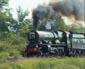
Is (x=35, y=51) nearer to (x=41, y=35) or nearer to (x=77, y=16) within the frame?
(x=41, y=35)

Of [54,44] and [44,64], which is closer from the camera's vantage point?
[44,64]

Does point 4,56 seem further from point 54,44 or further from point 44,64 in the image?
point 54,44

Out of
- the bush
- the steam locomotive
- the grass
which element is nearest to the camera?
the grass

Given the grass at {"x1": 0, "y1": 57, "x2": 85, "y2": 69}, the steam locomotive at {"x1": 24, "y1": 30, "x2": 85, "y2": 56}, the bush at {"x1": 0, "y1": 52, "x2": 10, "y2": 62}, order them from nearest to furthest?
1. the grass at {"x1": 0, "y1": 57, "x2": 85, "y2": 69}
2. the bush at {"x1": 0, "y1": 52, "x2": 10, "y2": 62}
3. the steam locomotive at {"x1": 24, "y1": 30, "x2": 85, "y2": 56}

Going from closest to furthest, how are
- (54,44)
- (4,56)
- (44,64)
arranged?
(44,64), (4,56), (54,44)

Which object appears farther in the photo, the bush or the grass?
the bush

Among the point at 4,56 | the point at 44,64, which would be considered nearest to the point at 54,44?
the point at 4,56

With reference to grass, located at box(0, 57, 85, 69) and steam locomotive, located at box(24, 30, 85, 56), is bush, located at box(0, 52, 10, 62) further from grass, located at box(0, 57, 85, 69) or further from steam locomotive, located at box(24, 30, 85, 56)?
steam locomotive, located at box(24, 30, 85, 56)

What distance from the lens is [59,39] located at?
34.3m

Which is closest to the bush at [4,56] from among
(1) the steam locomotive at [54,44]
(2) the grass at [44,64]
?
(2) the grass at [44,64]

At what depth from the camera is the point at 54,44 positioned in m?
33.2

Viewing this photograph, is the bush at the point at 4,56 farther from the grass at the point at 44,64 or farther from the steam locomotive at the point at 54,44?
the steam locomotive at the point at 54,44

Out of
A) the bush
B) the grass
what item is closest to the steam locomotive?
the grass

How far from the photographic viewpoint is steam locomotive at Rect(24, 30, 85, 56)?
106 ft
